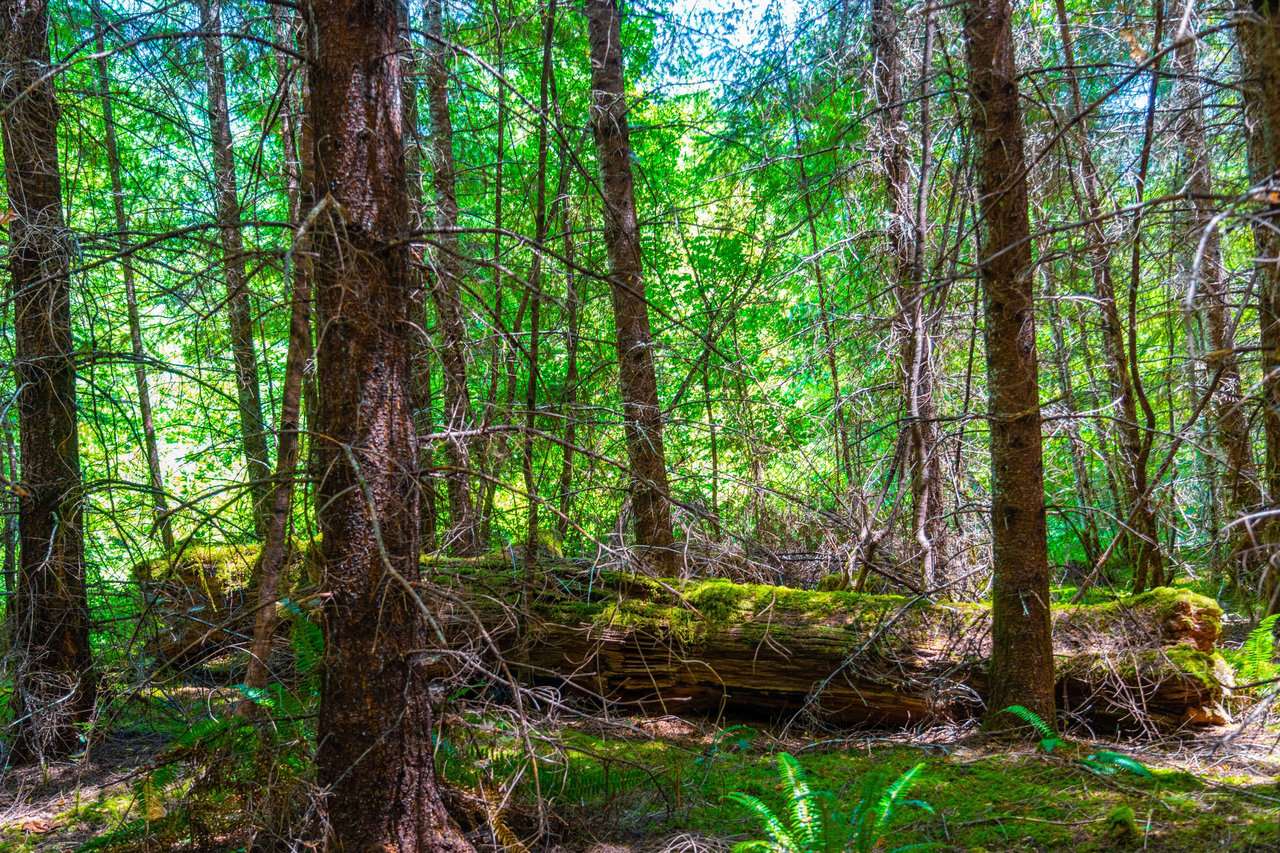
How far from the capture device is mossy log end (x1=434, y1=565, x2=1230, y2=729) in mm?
4594

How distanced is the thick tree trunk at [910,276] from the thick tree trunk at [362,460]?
407 centimetres

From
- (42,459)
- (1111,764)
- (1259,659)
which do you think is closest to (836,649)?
(1111,764)

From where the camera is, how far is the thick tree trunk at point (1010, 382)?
4.20m

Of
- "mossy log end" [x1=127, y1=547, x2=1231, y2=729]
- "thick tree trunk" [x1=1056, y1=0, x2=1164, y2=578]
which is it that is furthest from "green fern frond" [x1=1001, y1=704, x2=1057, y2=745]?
"thick tree trunk" [x1=1056, y1=0, x2=1164, y2=578]

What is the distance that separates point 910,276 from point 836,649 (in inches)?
110

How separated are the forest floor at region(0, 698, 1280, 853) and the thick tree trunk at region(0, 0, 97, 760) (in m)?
0.47

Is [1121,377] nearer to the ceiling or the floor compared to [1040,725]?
nearer to the ceiling

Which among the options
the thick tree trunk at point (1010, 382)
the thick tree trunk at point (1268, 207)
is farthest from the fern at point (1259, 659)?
the thick tree trunk at point (1010, 382)

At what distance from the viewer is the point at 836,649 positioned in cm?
522

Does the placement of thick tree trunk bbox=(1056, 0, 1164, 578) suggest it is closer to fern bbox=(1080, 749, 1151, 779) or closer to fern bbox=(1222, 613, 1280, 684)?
fern bbox=(1222, 613, 1280, 684)

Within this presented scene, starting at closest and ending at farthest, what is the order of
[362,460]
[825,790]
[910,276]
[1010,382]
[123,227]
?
[362,460] < [825,790] < [1010,382] < [910,276] < [123,227]

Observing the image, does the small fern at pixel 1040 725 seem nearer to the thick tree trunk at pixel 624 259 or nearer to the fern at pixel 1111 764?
the fern at pixel 1111 764

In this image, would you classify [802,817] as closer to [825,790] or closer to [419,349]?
[825,790]

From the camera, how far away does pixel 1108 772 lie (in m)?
3.80
